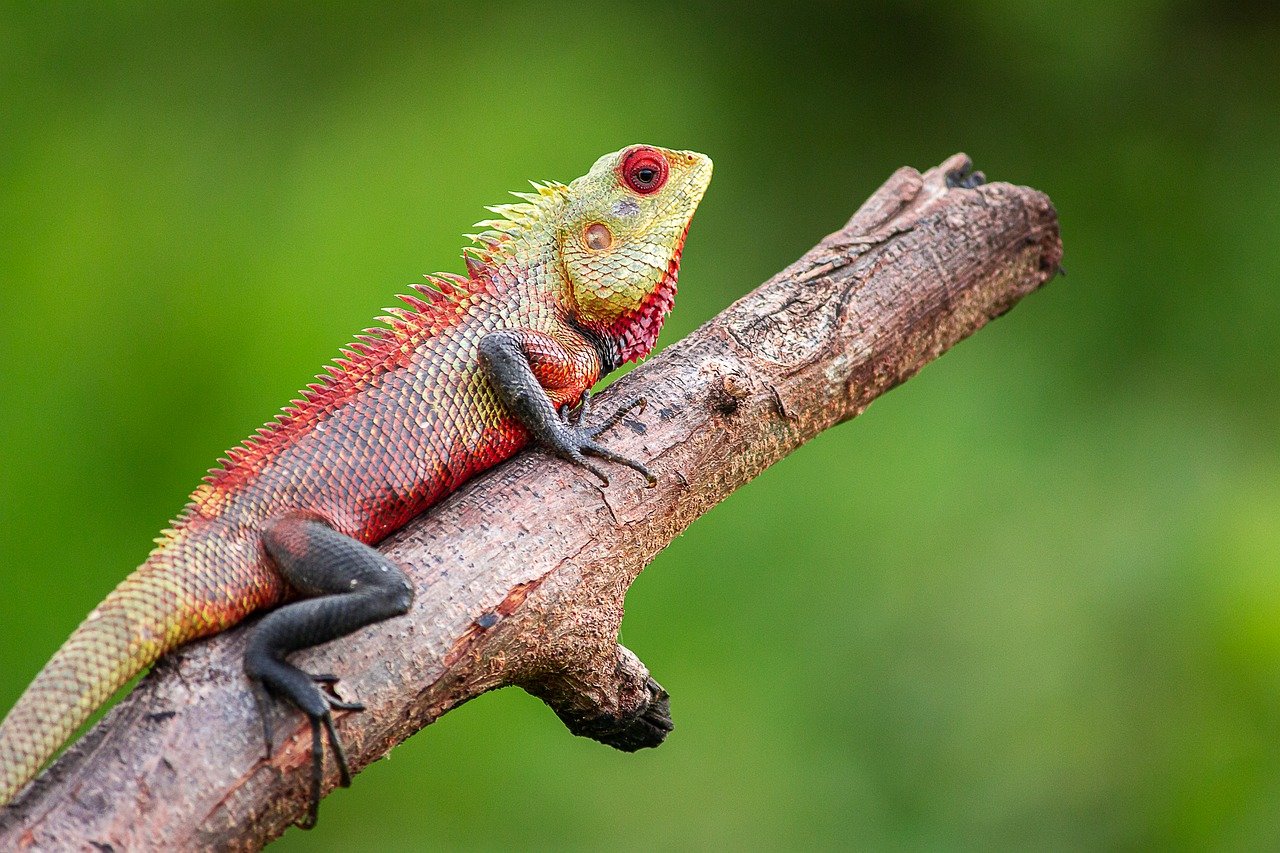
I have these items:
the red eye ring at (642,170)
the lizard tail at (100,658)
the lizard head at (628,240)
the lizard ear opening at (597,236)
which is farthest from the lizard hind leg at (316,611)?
the red eye ring at (642,170)

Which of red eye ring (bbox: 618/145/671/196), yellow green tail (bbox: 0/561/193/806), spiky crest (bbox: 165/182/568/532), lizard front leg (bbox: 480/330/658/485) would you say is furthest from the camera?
red eye ring (bbox: 618/145/671/196)

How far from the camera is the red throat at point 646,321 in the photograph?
4223 mm

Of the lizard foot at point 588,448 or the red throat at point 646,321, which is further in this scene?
the red throat at point 646,321

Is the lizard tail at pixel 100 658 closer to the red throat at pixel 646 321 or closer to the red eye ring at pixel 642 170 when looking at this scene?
the red throat at pixel 646 321

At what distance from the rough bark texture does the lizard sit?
0.07m

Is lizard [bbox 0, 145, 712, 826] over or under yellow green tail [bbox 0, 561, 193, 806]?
over

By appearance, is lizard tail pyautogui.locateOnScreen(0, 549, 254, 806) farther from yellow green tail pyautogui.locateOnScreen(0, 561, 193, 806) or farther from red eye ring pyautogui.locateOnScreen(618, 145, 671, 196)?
red eye ring pyautogui.locateOnScreen(618, 145, 671, 196)

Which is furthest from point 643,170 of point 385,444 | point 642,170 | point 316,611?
point 316,611

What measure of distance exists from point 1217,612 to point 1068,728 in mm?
1034

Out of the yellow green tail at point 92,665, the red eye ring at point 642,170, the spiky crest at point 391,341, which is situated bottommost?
the yellow green tail at point 92,665

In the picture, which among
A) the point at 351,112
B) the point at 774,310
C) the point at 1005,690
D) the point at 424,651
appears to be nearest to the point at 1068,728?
the point at 1005,690

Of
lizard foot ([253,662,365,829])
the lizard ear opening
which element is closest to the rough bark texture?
lizard foot ([253,662,365,829])

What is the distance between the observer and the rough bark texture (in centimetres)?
285

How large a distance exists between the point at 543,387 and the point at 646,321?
53cm
